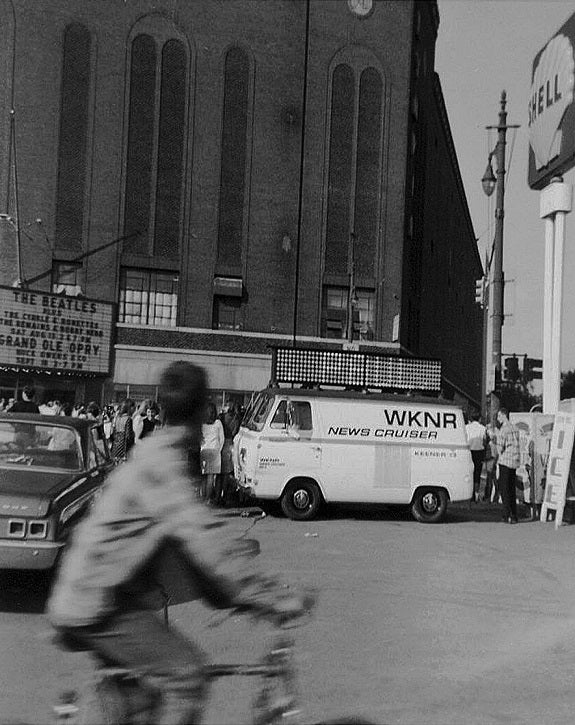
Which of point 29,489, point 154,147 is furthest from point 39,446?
point 154,147

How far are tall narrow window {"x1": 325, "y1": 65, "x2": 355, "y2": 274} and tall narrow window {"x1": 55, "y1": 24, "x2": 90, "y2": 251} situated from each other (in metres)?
9.67

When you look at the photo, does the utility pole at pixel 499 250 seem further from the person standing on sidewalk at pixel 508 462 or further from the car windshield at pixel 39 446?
the car windshield at pixel 39 446

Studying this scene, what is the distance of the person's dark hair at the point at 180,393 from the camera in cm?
331

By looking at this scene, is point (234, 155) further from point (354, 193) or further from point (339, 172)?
point (354, 193)

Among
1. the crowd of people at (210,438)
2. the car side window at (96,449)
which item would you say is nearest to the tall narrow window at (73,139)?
the crowd of people at (210,438)

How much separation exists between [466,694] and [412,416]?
29.9 feet

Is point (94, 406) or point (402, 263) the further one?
point (402, 263)

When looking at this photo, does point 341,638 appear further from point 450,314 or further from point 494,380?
point 450,314

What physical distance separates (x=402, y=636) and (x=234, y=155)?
31147mm

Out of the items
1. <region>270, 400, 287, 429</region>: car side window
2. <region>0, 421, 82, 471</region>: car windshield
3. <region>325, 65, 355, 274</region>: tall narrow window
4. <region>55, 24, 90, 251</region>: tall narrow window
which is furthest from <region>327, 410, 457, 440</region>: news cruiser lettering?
<region>55, 24, 90, 251</region>: tall narrow window

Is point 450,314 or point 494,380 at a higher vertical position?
point 450,314

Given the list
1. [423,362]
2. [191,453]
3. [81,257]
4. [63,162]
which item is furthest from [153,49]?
[191,453]

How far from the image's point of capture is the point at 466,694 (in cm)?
545

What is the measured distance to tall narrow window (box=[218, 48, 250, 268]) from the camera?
36.1 meters
